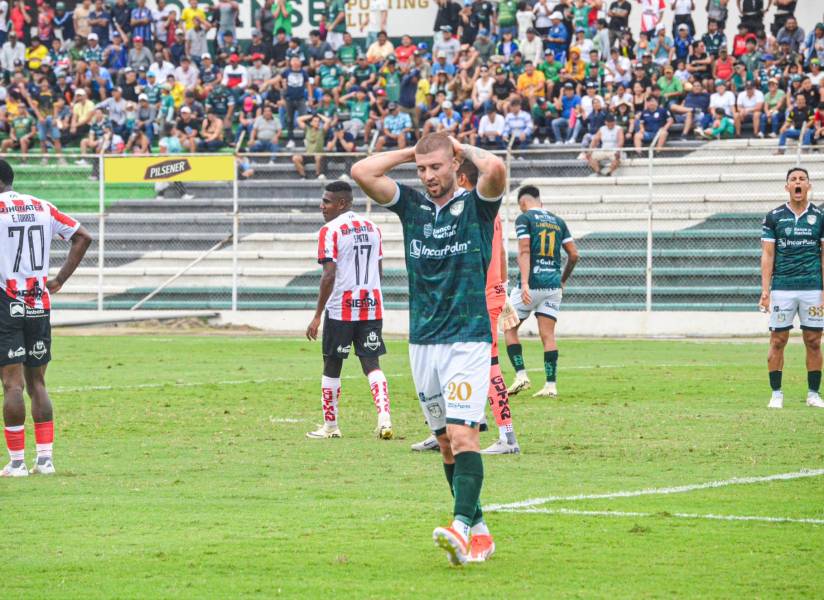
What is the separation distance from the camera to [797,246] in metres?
15.3

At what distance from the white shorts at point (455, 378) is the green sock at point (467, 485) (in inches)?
7.8

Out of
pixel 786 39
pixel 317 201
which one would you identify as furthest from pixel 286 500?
pixel 786 39

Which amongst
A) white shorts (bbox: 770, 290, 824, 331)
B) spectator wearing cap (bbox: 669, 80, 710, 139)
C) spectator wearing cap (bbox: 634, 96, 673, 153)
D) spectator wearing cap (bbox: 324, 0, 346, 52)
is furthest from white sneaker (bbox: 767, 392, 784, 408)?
spectator wearing cap (bbox: 324, 0, 346, 52)

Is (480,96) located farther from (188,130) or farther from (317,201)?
(188,130)

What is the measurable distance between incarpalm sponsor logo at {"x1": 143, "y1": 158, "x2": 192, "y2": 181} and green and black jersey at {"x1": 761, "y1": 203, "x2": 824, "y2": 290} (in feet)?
62.0

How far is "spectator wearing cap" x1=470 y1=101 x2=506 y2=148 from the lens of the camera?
32.6m

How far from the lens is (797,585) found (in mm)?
6902

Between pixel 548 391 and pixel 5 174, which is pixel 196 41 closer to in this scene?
pixel 548 391

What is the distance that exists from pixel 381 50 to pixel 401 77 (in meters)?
1.65

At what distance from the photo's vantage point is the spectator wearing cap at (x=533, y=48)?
3556 centimetres

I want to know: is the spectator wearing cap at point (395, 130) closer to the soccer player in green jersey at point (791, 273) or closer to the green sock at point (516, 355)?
the green sock at point (516, 355)

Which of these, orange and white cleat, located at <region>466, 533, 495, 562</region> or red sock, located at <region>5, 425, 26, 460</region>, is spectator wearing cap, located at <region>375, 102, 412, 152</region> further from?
orange and white cleat, located at <region>466, 533, 495, 562</region>

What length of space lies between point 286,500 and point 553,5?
2896 centimetres

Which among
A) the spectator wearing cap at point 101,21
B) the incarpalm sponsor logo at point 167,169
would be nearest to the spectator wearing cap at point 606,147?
the incarpalm sponsor logo at point 167,169
